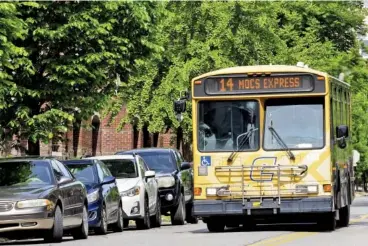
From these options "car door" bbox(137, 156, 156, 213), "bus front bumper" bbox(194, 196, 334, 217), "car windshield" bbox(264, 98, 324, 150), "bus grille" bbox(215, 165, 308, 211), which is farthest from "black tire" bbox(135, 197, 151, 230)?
"car windshield" bbox(264, 98, 324, 150)

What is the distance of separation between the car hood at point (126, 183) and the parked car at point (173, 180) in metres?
2.63

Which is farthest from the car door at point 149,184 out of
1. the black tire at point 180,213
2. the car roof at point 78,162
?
the car roof at point 78,162

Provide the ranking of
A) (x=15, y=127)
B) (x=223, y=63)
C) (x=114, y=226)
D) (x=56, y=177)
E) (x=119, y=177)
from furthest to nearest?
(x=223, y=63)
(x=15, y=127)
(x=119, y=177)
(x=114, y=226)
(x=56, y=177)

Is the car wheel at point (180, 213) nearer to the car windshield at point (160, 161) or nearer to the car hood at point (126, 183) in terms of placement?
the car windshield at point (160, 161)

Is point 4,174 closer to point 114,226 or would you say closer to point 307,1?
point 114,226

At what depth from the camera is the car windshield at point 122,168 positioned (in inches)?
1086

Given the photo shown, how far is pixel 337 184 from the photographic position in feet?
78.3

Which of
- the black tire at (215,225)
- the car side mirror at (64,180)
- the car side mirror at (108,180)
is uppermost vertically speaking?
the car side mirror at (64,180)

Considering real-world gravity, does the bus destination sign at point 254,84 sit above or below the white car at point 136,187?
above

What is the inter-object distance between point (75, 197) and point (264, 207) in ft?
11.7

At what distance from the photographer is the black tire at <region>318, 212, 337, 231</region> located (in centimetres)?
2346

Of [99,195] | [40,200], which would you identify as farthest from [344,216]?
[40,200]

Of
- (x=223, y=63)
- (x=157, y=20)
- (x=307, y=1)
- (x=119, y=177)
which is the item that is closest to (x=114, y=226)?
(x=119, y=177)

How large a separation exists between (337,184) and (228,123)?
2.61 meters
